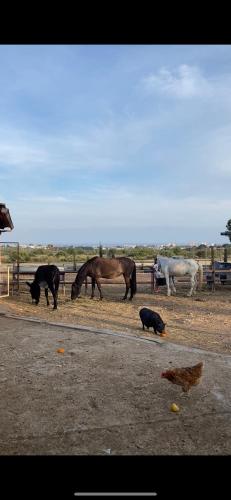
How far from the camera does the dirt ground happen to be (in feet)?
26.4

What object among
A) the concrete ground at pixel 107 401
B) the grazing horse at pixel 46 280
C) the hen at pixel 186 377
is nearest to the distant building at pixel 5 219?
the grazing horse at pixel 46 280

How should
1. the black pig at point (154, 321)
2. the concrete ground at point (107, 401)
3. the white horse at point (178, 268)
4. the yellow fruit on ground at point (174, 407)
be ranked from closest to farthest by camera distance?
the concrete ground at point (107, 401) < the yellow fruit on ground at point (174, 407) < the black pig at point (154, 321) < the white horse at point (178, 268)

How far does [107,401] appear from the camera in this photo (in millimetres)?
4102

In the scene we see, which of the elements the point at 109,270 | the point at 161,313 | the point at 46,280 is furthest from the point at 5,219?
the point at 161,313

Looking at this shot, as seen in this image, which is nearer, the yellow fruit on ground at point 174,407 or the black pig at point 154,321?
the yellow fruit on ground at point 174,407

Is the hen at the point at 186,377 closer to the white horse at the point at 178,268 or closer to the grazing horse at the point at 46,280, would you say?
the grazing horse at the point at 46,280

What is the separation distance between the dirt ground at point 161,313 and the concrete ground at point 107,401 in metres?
1.58

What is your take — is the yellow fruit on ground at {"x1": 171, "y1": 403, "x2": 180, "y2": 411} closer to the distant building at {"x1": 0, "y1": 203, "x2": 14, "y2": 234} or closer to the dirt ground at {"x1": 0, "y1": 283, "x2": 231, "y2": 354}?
the dirt ground at {"x1": 0, "y1": 283, "x2": 231, "y2": 354}

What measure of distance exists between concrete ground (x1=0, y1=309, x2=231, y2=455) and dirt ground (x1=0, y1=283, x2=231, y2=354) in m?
1.58

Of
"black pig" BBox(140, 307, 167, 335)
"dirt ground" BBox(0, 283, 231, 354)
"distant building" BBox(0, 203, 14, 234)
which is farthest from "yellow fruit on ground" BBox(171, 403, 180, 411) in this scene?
"distant building" BBox(0, 203, 14, 234)

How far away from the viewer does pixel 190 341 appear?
7.55 m

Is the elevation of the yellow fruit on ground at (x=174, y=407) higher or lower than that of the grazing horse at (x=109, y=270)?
lower

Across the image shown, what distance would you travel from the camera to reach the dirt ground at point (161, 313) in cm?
804
